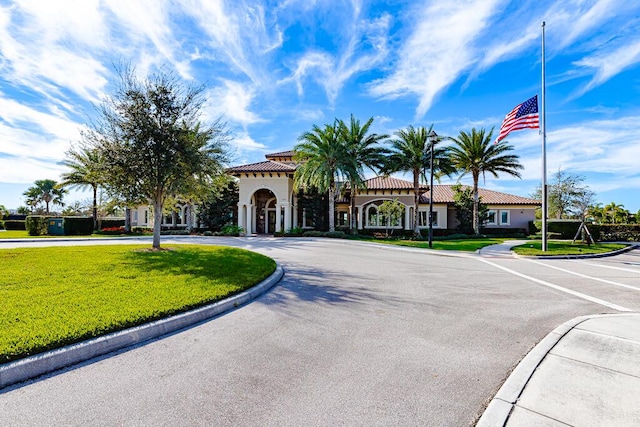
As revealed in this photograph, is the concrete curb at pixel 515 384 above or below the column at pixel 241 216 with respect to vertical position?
below

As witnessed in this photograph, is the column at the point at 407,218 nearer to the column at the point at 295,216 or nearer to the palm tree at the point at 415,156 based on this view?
the palm tree at the point at 415,156

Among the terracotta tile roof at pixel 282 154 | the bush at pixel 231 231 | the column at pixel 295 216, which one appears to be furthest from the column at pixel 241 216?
the terracotta tile roof at pixel 282 154

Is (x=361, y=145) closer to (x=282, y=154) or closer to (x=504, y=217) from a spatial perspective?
(x=282, y=154)

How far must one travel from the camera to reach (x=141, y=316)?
5.07m

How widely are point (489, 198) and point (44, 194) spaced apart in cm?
6805

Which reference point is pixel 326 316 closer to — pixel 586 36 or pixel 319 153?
pixel 586 36

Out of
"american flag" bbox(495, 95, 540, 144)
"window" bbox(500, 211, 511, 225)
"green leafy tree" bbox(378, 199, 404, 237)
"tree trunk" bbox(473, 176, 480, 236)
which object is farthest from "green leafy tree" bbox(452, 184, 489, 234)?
"american flag" bbox(495, 95, 540, 144)

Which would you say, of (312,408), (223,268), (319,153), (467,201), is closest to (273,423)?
(312,408)

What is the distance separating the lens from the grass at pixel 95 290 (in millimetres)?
4324

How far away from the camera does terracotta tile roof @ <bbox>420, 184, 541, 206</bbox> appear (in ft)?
112

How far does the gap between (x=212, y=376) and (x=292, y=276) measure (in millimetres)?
6190

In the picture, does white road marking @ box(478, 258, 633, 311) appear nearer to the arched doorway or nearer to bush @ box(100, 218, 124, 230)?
the arched doorway

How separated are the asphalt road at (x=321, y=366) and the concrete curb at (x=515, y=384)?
0.37ft

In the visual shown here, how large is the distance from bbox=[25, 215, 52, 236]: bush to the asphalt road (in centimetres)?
3032
